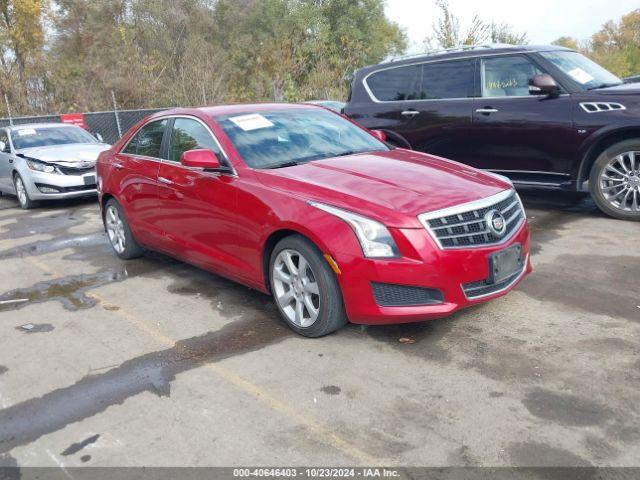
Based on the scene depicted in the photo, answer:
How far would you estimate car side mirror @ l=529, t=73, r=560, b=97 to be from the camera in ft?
21.6

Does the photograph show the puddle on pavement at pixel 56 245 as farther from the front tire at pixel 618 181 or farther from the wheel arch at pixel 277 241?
the front tire at pixel 618 181

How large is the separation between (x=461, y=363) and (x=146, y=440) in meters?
1.83

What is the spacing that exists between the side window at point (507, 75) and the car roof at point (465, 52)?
0.33 ft

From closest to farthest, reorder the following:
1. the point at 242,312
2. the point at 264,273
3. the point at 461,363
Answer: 1. the point at 461,363
2. the point at 264,273
3. the point at 242,312

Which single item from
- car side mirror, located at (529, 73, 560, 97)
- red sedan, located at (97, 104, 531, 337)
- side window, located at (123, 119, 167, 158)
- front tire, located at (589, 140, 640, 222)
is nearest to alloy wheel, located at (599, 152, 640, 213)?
front tire, located at (589, 140, 640, 222)

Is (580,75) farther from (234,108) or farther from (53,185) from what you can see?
(53,185)

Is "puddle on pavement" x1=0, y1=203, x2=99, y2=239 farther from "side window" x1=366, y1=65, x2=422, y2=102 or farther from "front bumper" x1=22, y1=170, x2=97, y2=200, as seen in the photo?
"side window" x1=366, y1=65, x2=422, y2=102

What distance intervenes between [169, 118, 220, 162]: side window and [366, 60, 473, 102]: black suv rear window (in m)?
3.61

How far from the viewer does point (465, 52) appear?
754 centimetres

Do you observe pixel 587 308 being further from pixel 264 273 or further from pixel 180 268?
pixel 180 268

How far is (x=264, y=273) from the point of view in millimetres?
4379

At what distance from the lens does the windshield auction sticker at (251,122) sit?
4.95m

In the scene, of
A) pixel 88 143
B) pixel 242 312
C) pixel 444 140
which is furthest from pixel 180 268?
pixel 88 143

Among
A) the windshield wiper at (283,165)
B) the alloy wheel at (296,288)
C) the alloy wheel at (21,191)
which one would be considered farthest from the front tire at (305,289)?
the alloy wheel at (21,191)
